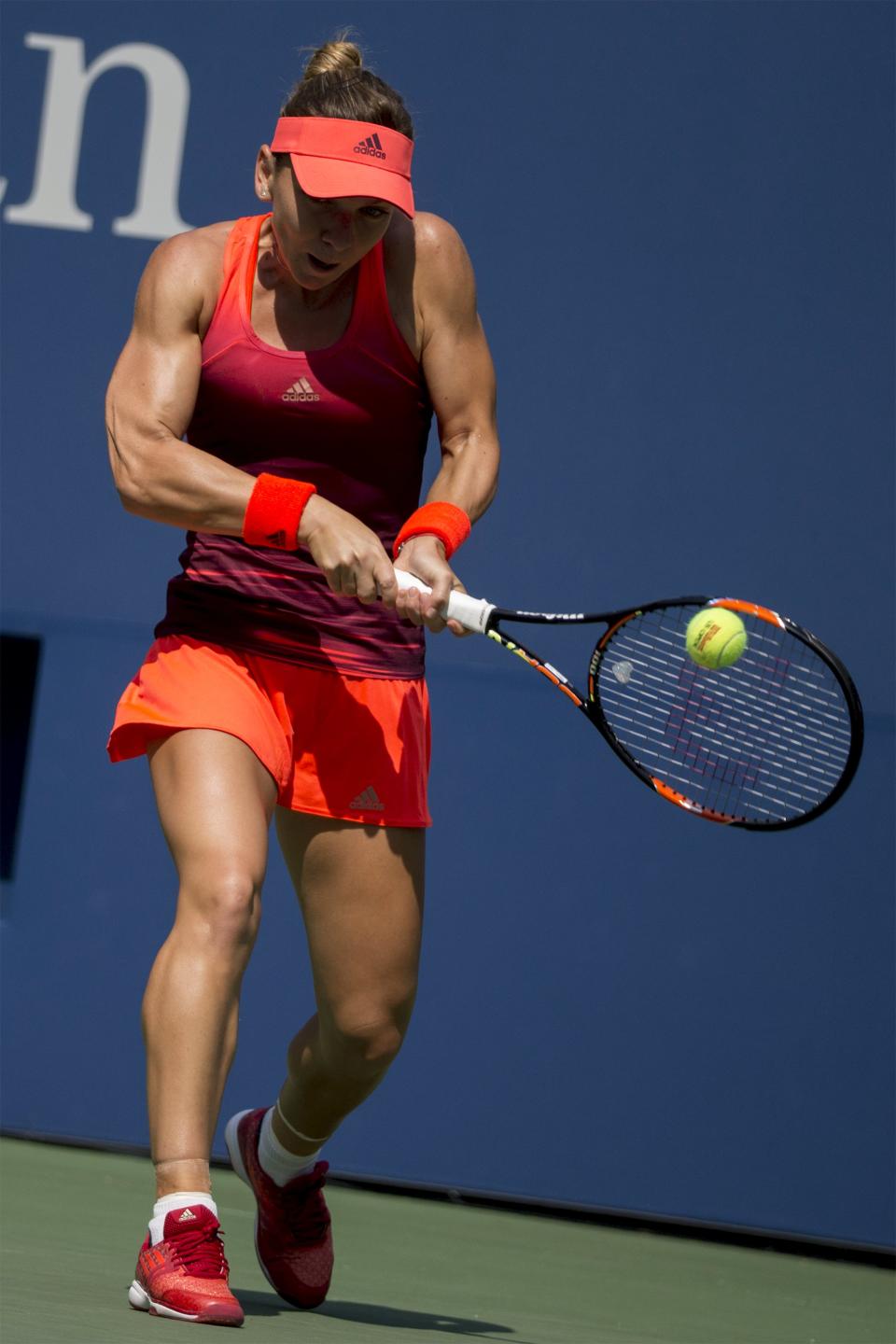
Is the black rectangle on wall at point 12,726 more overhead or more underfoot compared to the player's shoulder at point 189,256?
more underfoot

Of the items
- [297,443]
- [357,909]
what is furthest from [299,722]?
[297,443]

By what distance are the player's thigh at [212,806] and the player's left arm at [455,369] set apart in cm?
46

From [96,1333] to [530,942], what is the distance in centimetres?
211

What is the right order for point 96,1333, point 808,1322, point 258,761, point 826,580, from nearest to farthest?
point 96,1333 → point 258,761 → point 808,1322 → point 826,580

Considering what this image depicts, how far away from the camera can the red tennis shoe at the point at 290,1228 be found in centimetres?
297

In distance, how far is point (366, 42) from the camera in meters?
4.38

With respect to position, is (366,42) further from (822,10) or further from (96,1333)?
(96,1333)

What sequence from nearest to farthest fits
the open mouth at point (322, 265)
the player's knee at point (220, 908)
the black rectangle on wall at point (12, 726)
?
the player's knee at point (220, 908), the open mouth at point (322, 265), the black rectangle on wall at point (12, 726)

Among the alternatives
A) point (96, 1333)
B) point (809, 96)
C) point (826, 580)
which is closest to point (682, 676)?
point (826, 580)

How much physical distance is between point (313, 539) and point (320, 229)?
432 mm

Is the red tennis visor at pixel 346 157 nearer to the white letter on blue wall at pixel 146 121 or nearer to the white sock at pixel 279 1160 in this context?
the white sock at pixel 279 1160

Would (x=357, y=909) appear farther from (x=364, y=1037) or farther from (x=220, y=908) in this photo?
(x=220, y=908)

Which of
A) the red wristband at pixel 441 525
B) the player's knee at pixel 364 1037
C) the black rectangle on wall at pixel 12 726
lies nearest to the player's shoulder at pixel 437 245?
the red wristband at pixel 441 525

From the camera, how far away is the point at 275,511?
2.72m
